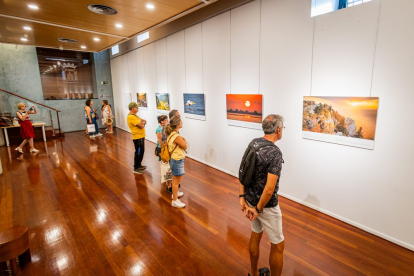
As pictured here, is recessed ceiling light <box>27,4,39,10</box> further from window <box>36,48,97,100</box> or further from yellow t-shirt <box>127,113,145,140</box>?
window <box>36,48,97,100</box>

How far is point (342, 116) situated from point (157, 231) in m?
3.22

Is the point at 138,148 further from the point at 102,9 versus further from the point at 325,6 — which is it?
the point at 325,6

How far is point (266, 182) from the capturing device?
6.43ft

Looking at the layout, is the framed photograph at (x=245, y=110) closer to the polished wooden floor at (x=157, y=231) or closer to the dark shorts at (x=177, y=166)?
the polished wooden floor at (x=157, y=231)

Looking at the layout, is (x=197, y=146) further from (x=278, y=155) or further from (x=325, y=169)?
(x=278, y=155)

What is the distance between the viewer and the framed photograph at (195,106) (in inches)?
238

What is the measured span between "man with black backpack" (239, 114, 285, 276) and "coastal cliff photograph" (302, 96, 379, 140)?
1728 millimetres

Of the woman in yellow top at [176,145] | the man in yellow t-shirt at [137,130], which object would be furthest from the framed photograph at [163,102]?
the woman in yellow top at [176,145]

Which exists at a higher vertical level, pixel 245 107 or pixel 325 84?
pixel 325 84

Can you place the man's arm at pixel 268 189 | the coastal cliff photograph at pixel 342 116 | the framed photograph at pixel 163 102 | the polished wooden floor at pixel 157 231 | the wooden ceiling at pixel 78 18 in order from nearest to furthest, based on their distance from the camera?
1. the man's arm at pixel 268 189
2. the polished wooden floor at pixel 157 231
3. the coastal cliff photograph at pixel 342 116
4. the wooden ceiling at pixel 78 18
5. the framed photograph at pixel 163 102

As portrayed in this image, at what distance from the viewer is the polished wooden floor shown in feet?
8.50

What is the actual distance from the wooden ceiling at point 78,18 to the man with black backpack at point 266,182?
11.6ft

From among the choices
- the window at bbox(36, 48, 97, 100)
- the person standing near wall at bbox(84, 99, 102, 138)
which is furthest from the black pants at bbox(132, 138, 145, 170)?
the window at bbox(36, 48, 97, 100)

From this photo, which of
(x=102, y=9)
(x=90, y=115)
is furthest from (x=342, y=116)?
(x=90, y=115)
